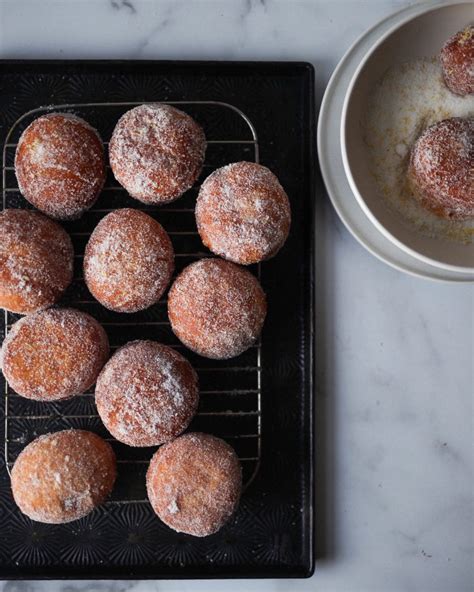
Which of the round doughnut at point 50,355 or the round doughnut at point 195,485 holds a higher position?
the round doughnut at point 50,355

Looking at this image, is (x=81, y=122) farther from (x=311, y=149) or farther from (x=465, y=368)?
(x=465, y=368)

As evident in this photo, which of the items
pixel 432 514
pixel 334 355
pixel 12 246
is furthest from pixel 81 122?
pixel 432 514

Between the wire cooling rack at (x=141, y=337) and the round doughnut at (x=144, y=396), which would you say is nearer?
the round doughnut at (x=144, y=396)

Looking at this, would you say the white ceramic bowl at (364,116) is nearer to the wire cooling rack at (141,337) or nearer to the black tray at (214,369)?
the black tray at (214,369)

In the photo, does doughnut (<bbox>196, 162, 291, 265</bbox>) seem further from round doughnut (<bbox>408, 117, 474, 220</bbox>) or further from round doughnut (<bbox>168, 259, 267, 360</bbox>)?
round doughnut (<bbox>408, 117, 474, 220</bbox>)

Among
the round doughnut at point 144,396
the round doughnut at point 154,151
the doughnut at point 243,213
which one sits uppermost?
the round doughnut at point 154,151

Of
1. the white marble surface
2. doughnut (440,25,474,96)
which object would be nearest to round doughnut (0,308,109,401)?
the white marble surface

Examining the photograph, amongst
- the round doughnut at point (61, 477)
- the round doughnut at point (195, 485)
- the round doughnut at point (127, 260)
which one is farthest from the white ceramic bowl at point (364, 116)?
the round doughnut at point (61, 477)

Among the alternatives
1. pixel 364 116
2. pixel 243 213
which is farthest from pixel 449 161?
pixel 243 213
